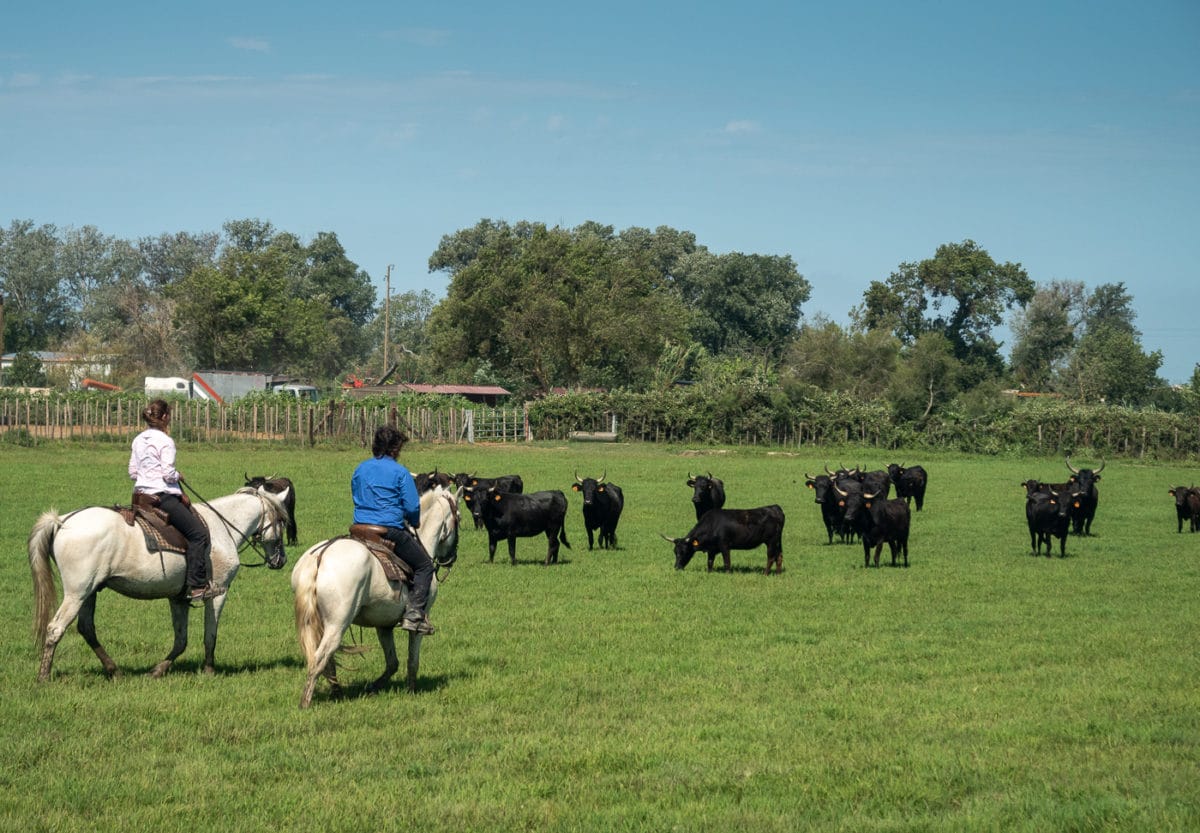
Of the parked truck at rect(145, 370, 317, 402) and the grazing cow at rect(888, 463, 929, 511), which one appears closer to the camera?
the grazing cow at rect(888, 463, 929, 511)

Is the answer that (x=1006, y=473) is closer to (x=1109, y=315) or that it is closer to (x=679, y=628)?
(x=679, y=628)

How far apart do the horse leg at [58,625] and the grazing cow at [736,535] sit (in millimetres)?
10445

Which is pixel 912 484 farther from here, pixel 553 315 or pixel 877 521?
pixel 553 315

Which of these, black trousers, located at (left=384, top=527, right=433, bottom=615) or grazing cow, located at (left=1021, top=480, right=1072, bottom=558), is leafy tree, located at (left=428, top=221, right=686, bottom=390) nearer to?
grazing cow, located at (left=1021, top=480, right=1072, bottom=558)

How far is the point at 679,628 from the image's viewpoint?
1401cm

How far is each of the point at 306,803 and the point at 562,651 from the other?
5.35 metres

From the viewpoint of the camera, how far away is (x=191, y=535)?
434 inches

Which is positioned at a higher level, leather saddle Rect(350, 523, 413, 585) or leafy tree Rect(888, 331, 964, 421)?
leafy tree Rect(888, 331, 964, 421)

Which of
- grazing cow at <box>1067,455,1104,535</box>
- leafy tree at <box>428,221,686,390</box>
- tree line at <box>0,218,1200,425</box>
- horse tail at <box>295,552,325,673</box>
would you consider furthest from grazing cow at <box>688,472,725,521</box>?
leafy tree at <box>428,221,686,390</box>

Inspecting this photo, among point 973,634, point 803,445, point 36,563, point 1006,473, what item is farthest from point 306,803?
point 803,445

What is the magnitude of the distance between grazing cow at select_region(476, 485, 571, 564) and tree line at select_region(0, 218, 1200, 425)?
39333 millimetres

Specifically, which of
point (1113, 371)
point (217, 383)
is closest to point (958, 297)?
point (1113, 371)

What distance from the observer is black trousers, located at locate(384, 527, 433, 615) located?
1034 centimetres

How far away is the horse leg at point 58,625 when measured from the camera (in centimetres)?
1045
